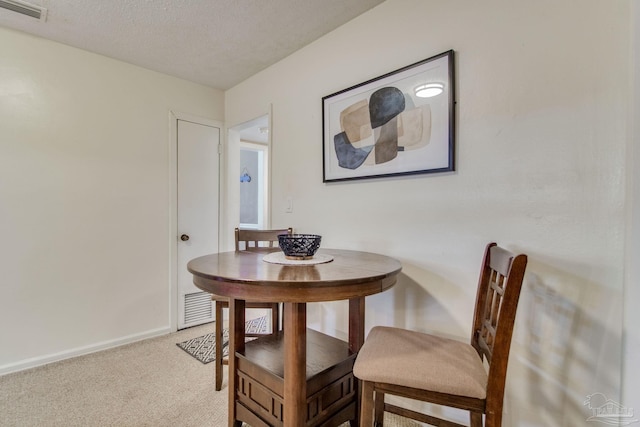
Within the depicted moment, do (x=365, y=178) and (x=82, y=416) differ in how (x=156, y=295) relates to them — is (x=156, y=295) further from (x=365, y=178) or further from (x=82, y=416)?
(x=365, y=178)

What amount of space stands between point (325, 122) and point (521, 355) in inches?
67.1

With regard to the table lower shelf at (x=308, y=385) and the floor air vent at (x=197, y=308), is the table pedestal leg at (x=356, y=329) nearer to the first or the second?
the table lower shelf at (x=308, y=385)

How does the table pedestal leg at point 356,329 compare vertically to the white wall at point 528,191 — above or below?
below

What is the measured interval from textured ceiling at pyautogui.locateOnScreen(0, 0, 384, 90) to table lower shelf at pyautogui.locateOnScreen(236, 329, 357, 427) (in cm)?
198

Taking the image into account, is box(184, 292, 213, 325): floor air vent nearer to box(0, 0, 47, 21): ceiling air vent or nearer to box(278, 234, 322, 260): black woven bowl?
box(278, 234, 322, 260): black woven bowl

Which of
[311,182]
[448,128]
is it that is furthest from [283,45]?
[448,128]

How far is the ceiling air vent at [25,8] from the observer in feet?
5.84

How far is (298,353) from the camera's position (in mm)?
1176

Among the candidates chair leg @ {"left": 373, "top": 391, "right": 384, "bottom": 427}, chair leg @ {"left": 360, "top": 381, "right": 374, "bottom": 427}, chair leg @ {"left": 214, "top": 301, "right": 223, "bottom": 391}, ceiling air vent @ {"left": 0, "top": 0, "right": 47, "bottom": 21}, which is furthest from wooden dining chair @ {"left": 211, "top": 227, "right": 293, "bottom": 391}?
ceiling air vent @ {"left": 0, "top": 0, "right": 47, "bottom": 21}

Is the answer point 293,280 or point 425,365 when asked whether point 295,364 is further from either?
point 425,365

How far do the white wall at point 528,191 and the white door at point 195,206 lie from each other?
1811 mm

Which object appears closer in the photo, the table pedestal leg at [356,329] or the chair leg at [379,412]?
the chair leg at [379,412]

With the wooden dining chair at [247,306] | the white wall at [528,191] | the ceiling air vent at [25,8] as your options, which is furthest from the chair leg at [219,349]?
the ceiling air vent at [25,8]

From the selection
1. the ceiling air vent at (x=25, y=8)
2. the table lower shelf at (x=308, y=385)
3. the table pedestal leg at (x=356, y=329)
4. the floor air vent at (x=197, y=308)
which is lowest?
the floor air vent at (x=197, y=308)
